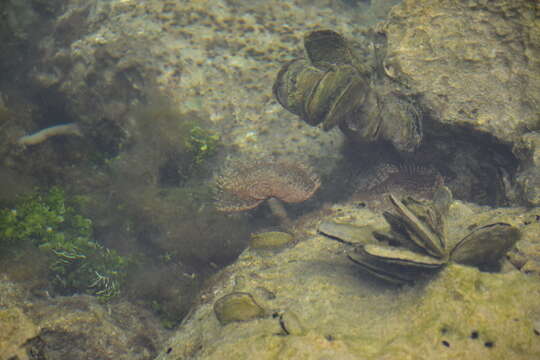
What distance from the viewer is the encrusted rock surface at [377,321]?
8.19 ft

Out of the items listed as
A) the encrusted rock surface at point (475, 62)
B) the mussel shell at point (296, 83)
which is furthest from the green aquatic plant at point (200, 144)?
the encrusted rock surface at point (475, 62)

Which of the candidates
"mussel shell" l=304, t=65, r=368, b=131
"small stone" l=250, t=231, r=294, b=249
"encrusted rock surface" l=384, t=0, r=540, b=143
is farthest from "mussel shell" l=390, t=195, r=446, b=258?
"encrusted rock surface" l=384, t=0, r=540, b=143

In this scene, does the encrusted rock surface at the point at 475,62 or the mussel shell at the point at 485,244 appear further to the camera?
the encrusted rock surface at the point at 475,62

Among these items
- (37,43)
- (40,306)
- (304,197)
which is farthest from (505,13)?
(37,43)

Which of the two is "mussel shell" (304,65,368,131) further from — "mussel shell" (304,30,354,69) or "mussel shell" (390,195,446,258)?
"mussel shell" (390,195,446,258)

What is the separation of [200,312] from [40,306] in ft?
6.40

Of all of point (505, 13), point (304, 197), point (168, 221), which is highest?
point (505, 13)

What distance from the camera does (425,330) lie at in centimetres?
259

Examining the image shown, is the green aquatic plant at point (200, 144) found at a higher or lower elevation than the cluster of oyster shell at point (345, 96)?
lower

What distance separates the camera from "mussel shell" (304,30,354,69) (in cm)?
473

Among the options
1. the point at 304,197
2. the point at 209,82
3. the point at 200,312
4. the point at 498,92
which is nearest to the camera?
the point at 200,312

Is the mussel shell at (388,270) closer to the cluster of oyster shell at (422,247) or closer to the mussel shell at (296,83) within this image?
the cluster of oyster shell at (422,247)

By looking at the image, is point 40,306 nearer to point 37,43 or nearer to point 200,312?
Answer: point 200,312

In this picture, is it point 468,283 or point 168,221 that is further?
point 168,221
